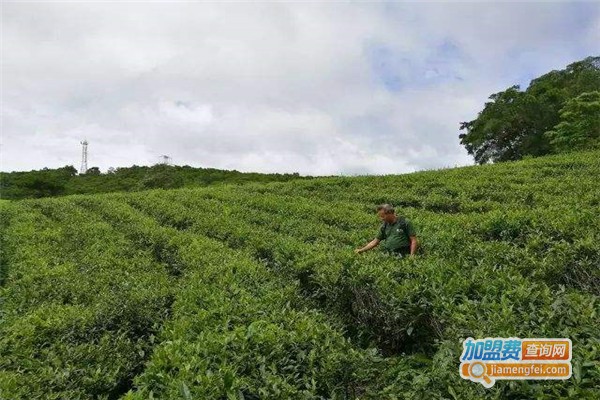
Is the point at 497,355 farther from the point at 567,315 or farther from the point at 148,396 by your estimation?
the point at 148,396

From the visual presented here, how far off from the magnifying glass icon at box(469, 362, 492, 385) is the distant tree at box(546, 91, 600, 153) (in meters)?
26.3

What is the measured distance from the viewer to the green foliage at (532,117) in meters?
Answer: 31.4

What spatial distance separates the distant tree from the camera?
26.2m

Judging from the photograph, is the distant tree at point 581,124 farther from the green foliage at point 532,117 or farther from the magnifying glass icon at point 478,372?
the magnifying glass icon at point 478,372

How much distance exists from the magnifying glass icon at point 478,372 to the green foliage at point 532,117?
27.7 meters

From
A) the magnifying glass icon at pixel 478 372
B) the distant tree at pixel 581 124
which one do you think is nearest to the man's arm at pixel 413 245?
the magnifying glass icon at pixel 478 372

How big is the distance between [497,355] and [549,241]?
14.5 feet

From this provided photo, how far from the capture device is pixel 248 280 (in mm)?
7086

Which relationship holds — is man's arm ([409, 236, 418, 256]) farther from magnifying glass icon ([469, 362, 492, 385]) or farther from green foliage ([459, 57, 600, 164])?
green foliage ([459, 57, 600, 164])

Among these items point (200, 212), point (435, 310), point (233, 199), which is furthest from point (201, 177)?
point (435, 310)

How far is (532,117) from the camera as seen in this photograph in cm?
3247

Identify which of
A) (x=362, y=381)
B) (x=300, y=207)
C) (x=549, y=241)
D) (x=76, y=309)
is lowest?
(x=362, y=381)

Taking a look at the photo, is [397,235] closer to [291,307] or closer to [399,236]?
[399,236]

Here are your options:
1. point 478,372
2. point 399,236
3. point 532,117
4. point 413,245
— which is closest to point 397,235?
point 399,236
